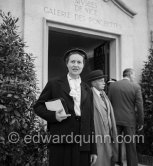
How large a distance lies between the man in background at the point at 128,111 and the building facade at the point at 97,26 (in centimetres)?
179

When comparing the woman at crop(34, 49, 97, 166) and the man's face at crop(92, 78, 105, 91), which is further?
the man's face at crop(92, 78, 105, 91)

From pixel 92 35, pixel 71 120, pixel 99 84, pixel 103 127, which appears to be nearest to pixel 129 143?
pixel 103 127

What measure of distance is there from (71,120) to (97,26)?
4821 mm

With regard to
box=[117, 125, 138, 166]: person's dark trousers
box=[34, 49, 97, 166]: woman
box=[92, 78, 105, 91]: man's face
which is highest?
box=[92, 78, 105, 91]: man's face

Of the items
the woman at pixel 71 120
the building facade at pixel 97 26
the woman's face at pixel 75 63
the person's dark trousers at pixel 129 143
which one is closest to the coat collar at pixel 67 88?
the woman at pixel 71 120

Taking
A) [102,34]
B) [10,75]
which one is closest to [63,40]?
[102,34]

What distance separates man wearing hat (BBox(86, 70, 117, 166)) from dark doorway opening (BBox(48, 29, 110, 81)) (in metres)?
2.95

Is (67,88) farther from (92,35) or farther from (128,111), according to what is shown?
(92,35)

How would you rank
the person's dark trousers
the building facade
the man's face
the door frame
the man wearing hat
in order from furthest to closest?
the door frame → the building facade → the person's dark trousers → the man's face → the man wearing hat

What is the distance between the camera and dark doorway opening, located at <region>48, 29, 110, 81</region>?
801 cm

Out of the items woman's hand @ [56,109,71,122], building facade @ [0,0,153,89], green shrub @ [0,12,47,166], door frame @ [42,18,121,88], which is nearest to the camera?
woman's hand @ [56,109,71,122]

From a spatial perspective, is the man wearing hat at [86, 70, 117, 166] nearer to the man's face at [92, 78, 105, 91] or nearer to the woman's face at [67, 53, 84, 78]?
the man's face at [92, 78, 105, 91]

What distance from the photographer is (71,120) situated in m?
2.79

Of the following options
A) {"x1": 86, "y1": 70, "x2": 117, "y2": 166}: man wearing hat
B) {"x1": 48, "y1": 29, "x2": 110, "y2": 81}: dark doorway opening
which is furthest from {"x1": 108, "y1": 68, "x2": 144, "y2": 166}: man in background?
{"x1": 48, "y1": 29, "x2": 110, "y2": 81}: dark doorway opening
